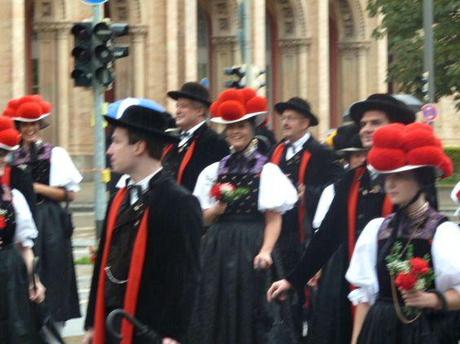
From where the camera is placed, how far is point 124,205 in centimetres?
679

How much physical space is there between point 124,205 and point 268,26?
4578 centimetres

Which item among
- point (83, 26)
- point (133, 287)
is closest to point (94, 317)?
point (133, 287)

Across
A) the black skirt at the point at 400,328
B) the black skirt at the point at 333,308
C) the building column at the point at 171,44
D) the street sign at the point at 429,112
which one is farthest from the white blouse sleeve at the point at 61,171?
the building column at the point at 171,44

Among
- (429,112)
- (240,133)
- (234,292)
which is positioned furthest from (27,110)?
(429,112)

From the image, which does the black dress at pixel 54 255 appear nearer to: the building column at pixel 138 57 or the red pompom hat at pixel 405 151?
the red pompom hat at pixel 405 151

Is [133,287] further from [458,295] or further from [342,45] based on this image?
[342,45]

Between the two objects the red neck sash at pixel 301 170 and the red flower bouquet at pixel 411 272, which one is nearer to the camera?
the red flower bouquet at pixel 411 272

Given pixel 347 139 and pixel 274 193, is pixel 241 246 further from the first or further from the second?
pixel 347 139

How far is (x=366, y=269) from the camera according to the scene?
6.79 m

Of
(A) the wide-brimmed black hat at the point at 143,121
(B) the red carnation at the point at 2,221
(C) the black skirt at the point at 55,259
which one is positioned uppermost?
(A) the wide-brimmed black hat at the point at 143,121

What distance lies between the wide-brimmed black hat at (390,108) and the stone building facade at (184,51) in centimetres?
2769

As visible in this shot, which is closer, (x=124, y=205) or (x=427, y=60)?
(x=124, y=205)

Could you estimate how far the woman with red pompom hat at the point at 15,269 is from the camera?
9.30m

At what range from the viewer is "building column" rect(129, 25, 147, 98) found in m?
41.7
